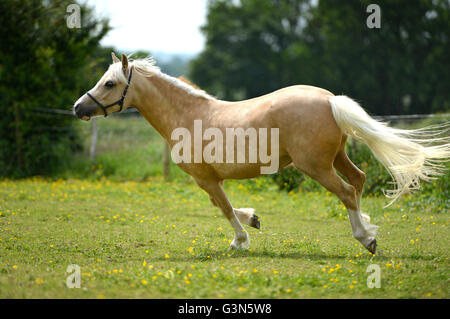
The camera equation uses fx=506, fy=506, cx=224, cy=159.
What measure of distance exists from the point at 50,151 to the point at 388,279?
13.1 meters

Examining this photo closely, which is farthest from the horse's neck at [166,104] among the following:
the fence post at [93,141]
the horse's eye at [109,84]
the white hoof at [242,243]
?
the fence post at [93,141]

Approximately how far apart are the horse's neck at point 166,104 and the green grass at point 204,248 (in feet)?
5.22

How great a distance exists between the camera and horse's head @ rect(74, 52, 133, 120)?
246 inches

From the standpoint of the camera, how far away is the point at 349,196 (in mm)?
5453

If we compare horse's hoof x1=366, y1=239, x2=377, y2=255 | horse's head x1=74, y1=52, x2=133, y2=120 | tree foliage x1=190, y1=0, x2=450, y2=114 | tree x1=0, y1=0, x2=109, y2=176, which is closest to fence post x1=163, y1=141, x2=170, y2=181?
tree x1=0, y1=0, x2=109, y2=176

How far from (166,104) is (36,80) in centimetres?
1028

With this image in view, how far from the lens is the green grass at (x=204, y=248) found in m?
4.33

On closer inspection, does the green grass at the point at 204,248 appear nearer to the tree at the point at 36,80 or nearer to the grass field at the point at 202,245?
the grass field at the point at 202,245

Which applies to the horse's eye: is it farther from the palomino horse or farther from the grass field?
the grass field

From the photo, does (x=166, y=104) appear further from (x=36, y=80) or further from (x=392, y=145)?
(x=36, y=80)

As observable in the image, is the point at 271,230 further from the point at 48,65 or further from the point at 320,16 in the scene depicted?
the point at 320,16

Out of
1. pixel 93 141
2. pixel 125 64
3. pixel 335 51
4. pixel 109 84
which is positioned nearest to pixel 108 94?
pixel 109 84

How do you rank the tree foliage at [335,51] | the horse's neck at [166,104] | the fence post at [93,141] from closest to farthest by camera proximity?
1. the horse's neck at [166,104]
2. the fence post at [93,141]
3. the tree foliage at [335,51]

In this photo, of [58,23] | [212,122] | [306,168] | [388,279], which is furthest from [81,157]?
[388,279]
